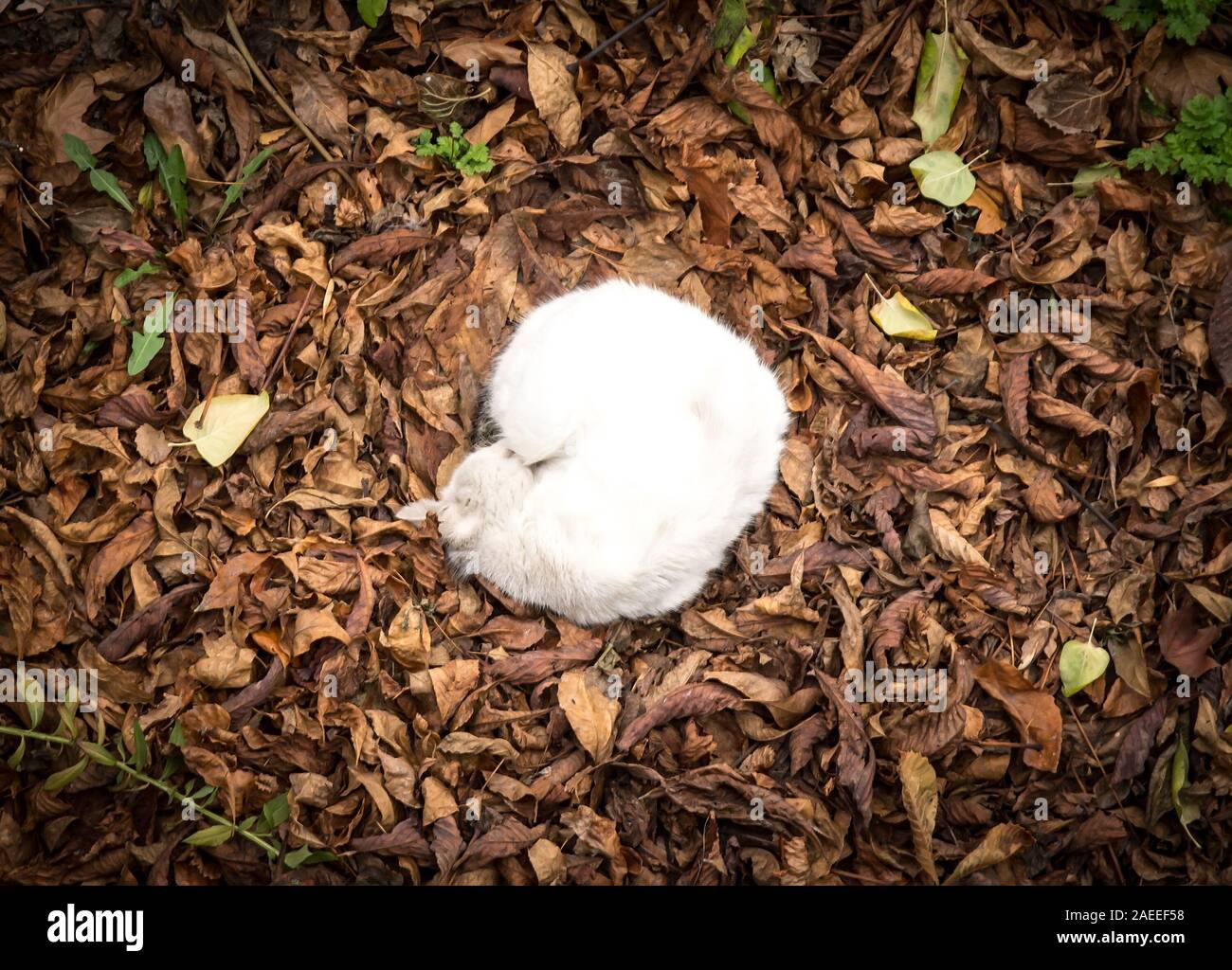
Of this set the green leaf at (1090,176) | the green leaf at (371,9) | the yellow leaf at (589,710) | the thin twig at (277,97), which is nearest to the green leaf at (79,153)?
the thin twig at (277,97)

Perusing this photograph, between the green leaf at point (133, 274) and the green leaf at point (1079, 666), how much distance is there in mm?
3614

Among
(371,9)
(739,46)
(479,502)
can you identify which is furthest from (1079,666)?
(371,9)

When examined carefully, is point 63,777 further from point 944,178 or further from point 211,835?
→ point 944,178

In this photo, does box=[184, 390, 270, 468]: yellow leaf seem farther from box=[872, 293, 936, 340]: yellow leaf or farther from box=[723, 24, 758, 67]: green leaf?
box=[872, 293, 936, 340]: yellow leaf

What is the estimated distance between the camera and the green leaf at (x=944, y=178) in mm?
3268

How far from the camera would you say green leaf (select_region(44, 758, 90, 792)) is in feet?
9.16

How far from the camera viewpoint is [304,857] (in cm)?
284

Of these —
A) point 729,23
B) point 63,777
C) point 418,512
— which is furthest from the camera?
point 729,23

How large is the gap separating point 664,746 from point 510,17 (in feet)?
9.12

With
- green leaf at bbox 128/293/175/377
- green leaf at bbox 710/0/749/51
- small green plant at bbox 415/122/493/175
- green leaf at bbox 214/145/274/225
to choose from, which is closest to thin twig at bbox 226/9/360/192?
green leaf at bbox 214/145/274/225

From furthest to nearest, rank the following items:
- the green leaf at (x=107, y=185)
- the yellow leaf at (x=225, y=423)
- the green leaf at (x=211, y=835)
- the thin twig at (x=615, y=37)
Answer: the thin twig at (x=615, y=37) → the green leaf at (x=107, y=185) → the yellow leaf at (x=225, y=423) → the green leaf at (x=211, y=835)

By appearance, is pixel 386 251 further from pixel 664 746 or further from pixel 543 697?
pixel 664 746

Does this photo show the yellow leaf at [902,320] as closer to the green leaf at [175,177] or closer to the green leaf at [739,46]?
the green leaf at [739,46]

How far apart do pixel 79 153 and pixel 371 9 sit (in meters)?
1.19
